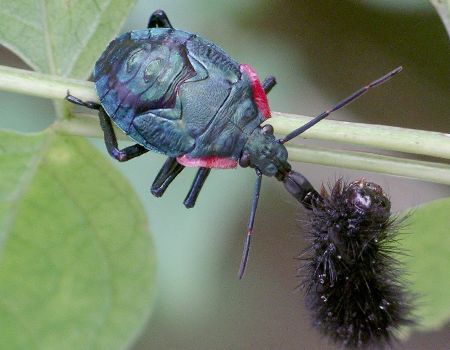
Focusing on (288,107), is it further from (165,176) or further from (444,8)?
(444,8)

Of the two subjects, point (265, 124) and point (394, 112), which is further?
point (394, 112)

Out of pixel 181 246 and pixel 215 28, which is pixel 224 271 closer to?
pixel 181 246

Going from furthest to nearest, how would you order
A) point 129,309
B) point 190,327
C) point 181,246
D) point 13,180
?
point 190,327 → point 181,246 → point 129,309 → point 13,180

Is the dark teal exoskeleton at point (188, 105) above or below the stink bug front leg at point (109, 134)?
above

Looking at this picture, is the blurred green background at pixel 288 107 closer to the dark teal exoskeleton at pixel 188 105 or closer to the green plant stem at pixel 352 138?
the dark teal exoskeleton at pixel 188 105

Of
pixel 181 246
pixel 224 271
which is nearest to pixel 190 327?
pixel 224 271

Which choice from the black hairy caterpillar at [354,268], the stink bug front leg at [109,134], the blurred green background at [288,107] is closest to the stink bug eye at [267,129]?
the black hairy caterpillar at [354,268]
